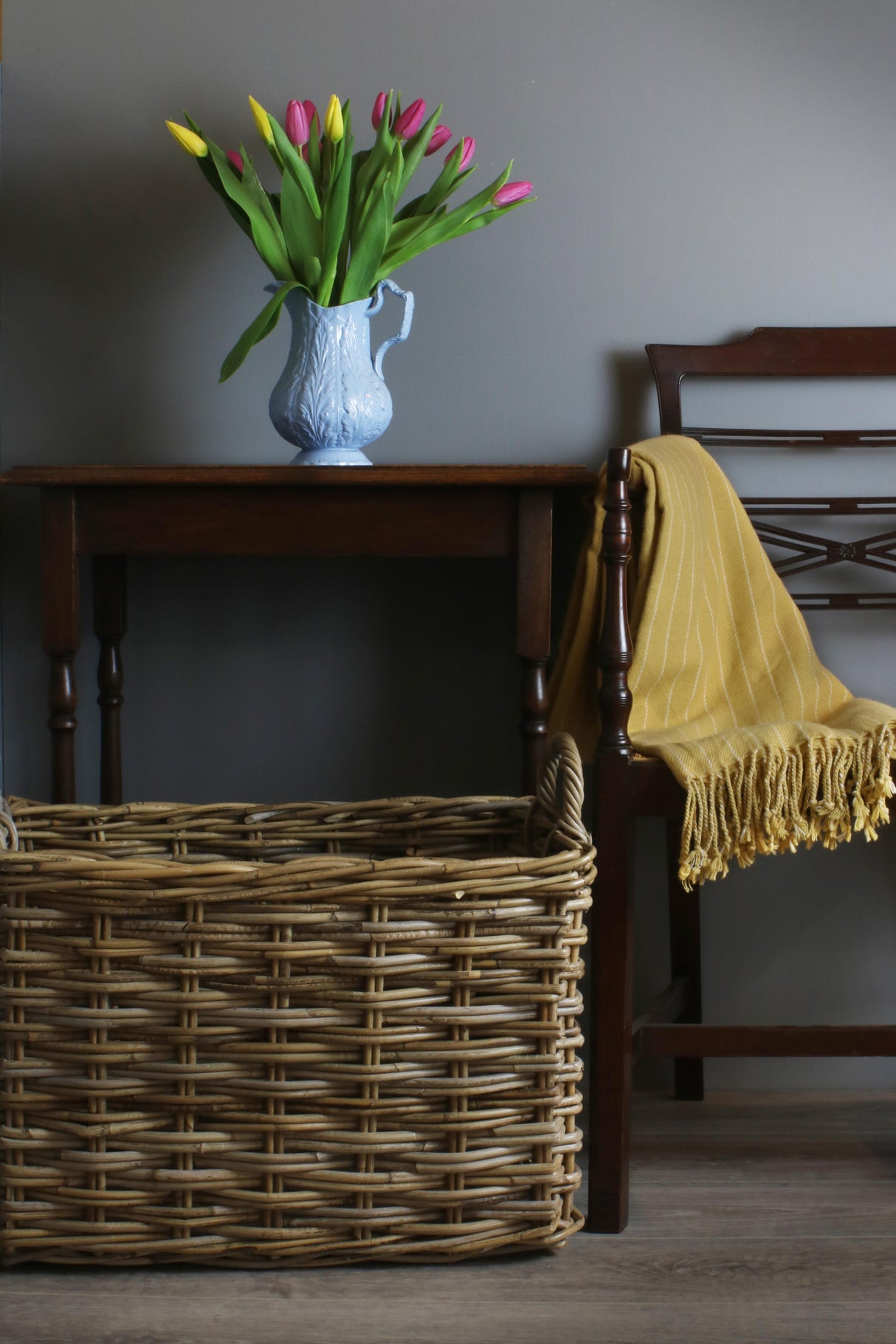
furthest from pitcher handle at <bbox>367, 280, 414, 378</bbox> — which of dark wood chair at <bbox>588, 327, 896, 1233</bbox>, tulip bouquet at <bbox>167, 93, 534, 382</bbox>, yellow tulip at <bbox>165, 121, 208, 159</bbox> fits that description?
dark wood chair at <bbox>588, 327, 896, 1233</bbox>

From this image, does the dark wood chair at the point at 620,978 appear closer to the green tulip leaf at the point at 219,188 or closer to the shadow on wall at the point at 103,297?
the green tulip leaf at the point at 219,188

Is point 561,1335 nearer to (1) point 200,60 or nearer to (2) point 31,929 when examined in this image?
(2) point 31,929

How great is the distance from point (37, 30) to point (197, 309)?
16.2 inches

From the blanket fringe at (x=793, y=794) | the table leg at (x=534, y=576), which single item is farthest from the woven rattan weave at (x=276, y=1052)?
the table leg at (x=534, y=576)

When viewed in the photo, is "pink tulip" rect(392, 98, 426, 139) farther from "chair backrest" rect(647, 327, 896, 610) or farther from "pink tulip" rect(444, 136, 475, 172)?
"chair backrest" rect(647, 327, 896, 610)

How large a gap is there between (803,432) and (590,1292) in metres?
1.01

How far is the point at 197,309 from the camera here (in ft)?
4.80

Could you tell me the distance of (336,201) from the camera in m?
1.21

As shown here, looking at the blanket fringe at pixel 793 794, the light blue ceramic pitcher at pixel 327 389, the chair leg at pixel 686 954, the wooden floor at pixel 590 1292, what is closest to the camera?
the wooden floor at pixel 590 1292

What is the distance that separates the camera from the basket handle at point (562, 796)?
0.95m

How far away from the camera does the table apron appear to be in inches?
46.6

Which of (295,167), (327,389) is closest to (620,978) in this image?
(327,389)

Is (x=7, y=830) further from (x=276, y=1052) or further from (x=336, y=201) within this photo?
(x=336, y=201)

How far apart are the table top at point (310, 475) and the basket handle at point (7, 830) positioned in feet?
1.18
